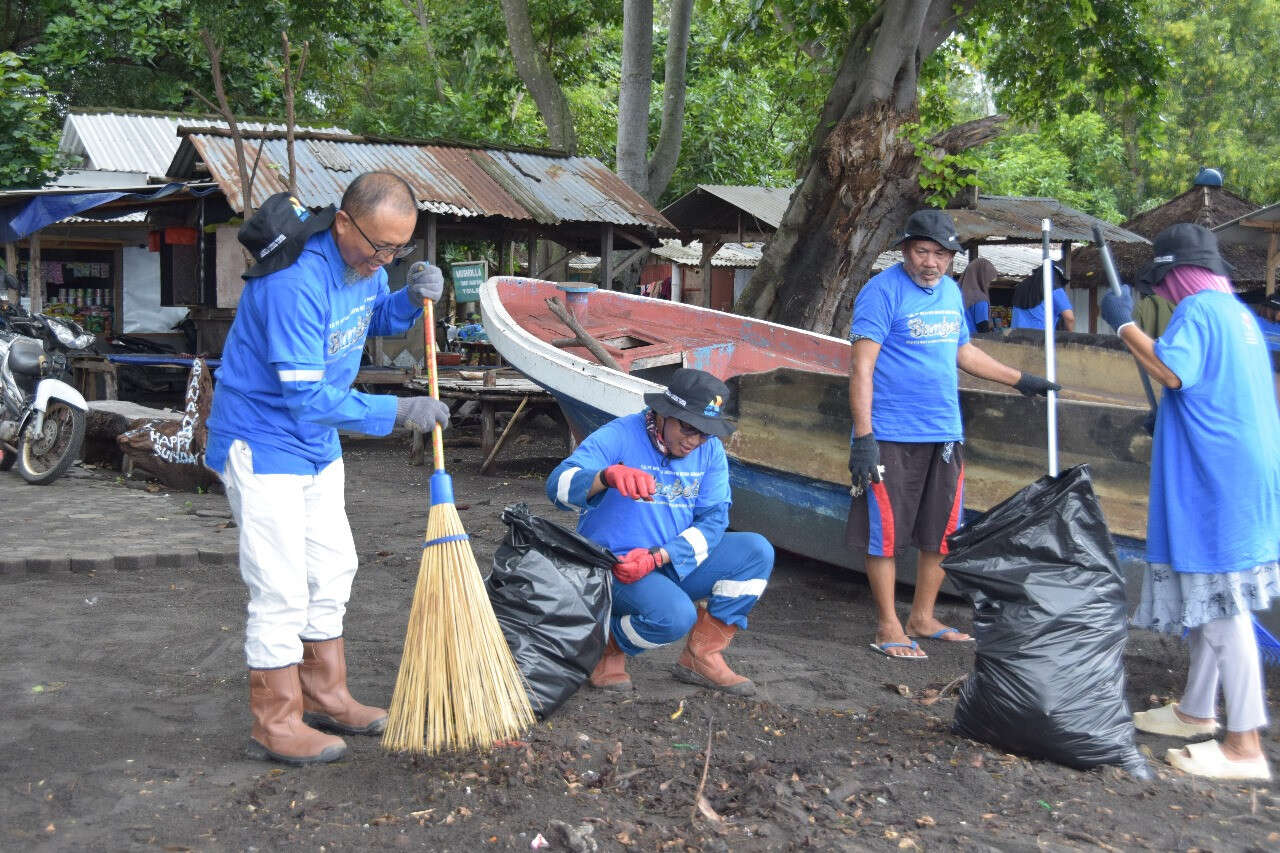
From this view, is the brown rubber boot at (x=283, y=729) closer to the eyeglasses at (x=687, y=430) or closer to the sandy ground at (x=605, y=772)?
the sandy ground at (x=605, y=772)

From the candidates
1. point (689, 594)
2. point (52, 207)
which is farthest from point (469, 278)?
point (689, 594)

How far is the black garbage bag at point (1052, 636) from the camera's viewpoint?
339 cm

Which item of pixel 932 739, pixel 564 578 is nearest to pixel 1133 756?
pixel 932 739

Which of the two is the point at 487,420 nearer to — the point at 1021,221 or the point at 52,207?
the point at 52,207

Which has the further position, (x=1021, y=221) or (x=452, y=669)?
(x=1021, y=221)

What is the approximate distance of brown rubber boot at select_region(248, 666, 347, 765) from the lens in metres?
3.37

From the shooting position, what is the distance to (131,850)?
281cm

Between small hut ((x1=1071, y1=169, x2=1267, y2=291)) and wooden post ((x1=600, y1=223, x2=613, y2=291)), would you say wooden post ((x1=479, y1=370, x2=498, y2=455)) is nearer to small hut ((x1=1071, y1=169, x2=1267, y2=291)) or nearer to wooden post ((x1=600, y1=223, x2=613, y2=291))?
wooden post ((x1=600, y1=223, x2=613, y2=291))

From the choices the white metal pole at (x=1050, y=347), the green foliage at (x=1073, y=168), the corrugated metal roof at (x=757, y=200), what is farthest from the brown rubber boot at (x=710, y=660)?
the green foliage at (x=1073, y=168)

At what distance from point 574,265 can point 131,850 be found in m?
22.2

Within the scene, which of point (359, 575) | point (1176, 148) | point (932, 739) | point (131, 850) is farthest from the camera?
point (1176, 148)

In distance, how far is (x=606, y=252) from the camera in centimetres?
1369

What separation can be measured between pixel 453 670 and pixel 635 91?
12.1m

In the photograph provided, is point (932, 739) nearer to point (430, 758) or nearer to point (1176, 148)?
point (430, 758)
